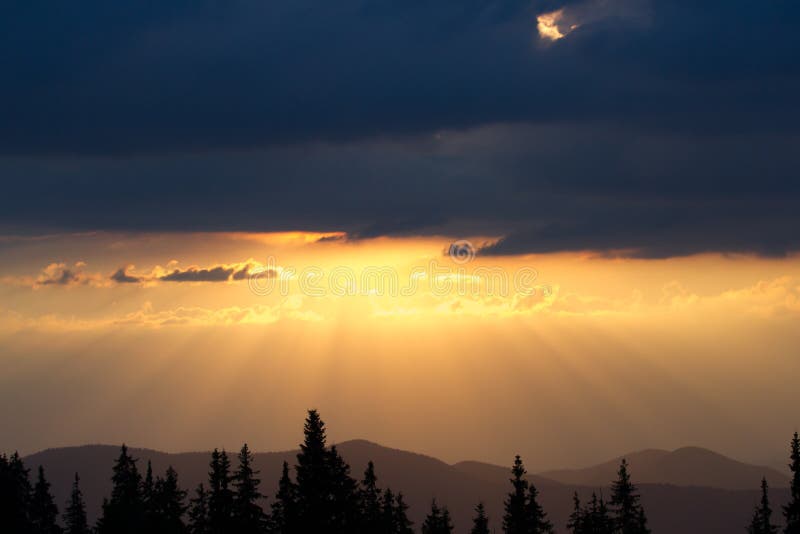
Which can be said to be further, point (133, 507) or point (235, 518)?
point (133, 507)

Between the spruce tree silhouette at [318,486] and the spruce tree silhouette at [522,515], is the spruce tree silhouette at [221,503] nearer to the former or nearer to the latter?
the spruce tree silhouette at [318,486]

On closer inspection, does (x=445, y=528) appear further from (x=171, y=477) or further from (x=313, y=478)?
(x=313, y=478)

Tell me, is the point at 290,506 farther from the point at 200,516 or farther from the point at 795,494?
the point at 795,494

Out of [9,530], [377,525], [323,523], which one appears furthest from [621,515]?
[9,530]

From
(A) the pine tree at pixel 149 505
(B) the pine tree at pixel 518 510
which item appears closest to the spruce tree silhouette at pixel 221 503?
(A) the pine tree at pixel 149 505

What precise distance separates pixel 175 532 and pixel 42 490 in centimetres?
3619

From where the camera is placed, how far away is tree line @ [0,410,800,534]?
2512 inches

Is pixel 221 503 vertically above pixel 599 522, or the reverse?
pixel 221 503

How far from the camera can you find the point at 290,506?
6425 cm

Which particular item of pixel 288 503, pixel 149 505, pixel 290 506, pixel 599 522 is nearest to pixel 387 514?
pixel 599 522

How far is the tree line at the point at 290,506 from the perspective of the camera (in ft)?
209

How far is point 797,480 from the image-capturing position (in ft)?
262

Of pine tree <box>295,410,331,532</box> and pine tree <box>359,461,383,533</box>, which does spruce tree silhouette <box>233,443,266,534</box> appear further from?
pine tree <box>359,461,383,533</box>

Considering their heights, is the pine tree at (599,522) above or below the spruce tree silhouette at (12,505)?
below
